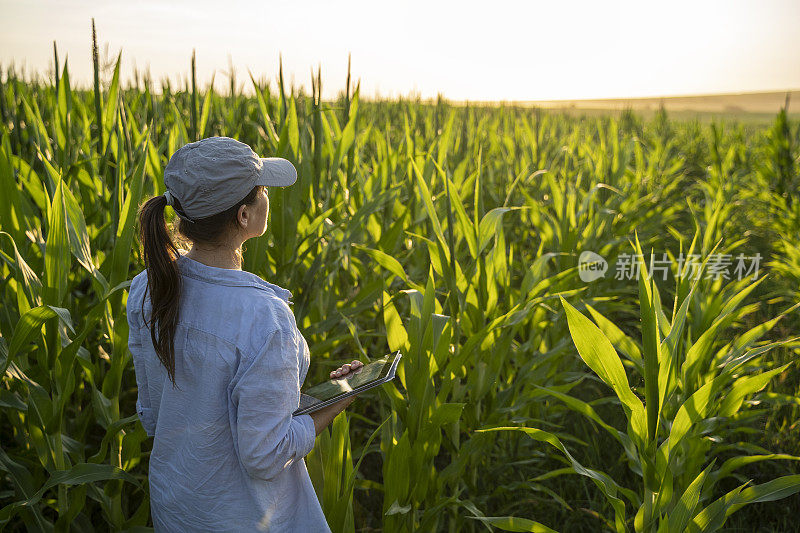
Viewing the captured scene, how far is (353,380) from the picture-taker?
3.18ft

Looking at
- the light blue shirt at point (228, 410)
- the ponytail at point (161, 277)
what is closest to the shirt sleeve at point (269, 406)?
the light blue shirt at point (228, 410)

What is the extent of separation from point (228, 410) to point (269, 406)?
0.09 meters

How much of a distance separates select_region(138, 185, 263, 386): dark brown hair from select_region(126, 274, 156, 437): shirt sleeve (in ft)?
0.29

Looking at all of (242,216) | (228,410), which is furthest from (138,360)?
(242,216)

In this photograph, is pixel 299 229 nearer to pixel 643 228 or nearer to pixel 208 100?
pixel 208 100

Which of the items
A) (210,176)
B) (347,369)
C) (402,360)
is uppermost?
(210,176)

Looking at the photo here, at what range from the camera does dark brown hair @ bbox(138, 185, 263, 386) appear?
824 millimetres

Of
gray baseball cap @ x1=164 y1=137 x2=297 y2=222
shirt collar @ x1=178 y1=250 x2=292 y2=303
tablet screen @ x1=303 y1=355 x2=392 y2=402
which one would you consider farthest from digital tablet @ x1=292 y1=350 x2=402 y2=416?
gray baseball cap @ x1=164 y1=137 x2=297 y2=222

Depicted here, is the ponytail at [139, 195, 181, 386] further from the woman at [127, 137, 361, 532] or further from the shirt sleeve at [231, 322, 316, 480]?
the shirt sleeve at [231, 322, 316, 480]

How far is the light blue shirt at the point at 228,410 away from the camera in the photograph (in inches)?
32.4

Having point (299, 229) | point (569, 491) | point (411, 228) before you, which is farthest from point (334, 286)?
point (569, 491)

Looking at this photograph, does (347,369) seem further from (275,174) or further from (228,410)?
(275,174)

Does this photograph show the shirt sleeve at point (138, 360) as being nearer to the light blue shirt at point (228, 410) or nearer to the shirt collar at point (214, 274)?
the light blue shirt at point (228, 410)

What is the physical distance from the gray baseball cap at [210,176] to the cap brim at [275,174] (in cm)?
4
